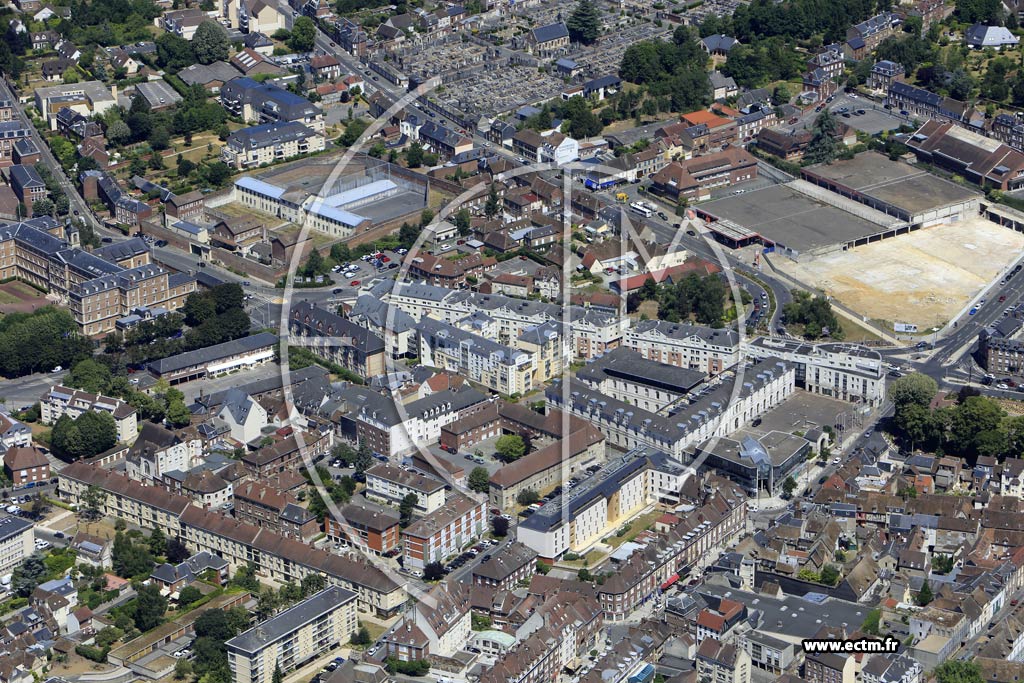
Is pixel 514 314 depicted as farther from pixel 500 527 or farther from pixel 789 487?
pixel 789 487

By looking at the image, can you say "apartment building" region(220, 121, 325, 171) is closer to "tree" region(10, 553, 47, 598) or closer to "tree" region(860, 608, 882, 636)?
"tree" region(10, 553, 47, 598)

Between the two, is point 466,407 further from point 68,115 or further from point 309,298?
point 68,115

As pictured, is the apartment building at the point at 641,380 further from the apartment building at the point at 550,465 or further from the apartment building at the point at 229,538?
the apartment building at the point at 229,538

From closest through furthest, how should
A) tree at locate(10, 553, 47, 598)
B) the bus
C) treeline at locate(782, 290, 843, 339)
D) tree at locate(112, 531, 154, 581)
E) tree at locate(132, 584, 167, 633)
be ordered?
tree at locate(132, 584, 167, 633), tree at locate(10, 553, 47, 598), tree at locate(112, 531, 154, 581), treeline at locate(782, 290, 843, 339), the bus

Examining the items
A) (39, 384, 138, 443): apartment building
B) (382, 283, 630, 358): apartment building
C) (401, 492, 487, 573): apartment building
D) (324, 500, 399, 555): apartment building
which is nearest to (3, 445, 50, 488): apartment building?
(39, 384, 138, 443): apartment building

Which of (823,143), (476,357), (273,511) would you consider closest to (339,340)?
(476,357)

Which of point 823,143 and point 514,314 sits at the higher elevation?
point 823,143
